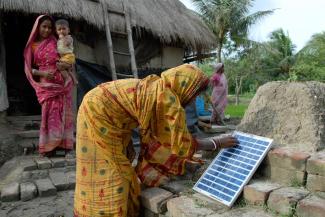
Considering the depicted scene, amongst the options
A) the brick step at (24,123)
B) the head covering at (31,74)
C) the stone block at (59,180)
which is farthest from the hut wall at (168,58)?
the stone block at (59,180)

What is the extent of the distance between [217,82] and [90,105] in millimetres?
6393

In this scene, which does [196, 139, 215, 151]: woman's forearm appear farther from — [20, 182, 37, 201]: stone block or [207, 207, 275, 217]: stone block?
[20, 182, 37, 201]: stone block

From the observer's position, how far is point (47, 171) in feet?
14.6

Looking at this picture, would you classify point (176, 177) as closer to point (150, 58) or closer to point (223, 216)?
point (223, 216)

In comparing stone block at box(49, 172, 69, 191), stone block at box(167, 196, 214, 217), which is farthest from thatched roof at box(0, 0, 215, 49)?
stone block at box(167, 196, 214, 217)

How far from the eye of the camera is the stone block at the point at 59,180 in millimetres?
4068

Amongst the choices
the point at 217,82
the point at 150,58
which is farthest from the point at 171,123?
the point at 217,82

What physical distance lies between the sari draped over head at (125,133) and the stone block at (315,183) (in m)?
0.74

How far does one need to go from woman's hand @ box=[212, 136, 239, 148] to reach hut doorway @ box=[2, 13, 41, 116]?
583cm

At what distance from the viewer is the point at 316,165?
221cm

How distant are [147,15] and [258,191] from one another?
5.24 metres

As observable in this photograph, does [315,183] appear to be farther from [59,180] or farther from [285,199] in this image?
[59,180]

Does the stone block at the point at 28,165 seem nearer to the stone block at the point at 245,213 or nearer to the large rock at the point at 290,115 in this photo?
the large rock at the point at 290,115

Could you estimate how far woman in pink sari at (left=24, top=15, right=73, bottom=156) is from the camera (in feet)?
15.4
